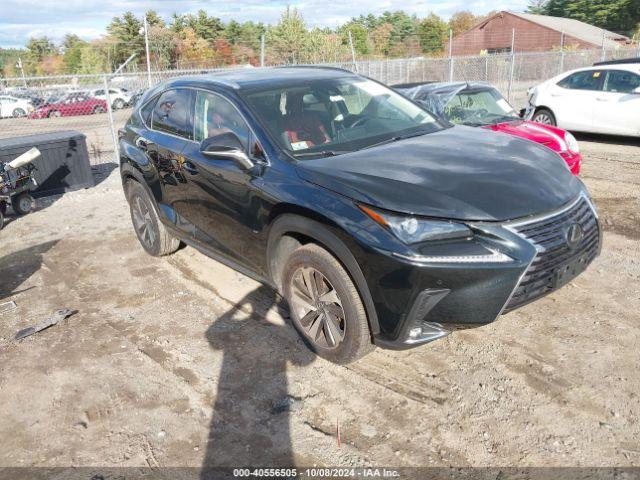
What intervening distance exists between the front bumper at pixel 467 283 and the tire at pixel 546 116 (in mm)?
9117

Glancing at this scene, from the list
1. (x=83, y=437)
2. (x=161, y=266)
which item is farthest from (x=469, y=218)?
(x=161, y=266)

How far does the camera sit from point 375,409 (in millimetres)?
3082

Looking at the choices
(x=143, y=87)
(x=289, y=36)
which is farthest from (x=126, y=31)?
(x=143, y=87)

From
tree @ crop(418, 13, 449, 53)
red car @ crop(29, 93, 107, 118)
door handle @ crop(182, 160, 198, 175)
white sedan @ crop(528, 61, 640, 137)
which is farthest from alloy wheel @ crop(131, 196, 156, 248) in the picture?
tree @ crop(418, 13, 449, 53)

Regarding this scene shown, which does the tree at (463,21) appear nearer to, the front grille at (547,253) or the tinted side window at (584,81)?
the tinted side window at (584,81)

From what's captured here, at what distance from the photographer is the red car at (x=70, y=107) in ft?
60.4

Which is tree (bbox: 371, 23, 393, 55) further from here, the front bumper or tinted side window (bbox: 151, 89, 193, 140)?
the front bumper

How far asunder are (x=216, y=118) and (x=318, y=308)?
1703mm

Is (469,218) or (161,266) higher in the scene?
(469,218)

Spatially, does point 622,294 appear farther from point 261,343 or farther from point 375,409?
point 261,343

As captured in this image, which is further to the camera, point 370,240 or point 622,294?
point 622,294

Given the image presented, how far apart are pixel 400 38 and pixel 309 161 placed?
58.1 meters

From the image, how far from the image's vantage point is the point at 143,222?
5.63 meters

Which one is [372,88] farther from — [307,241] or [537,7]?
[537,7]
